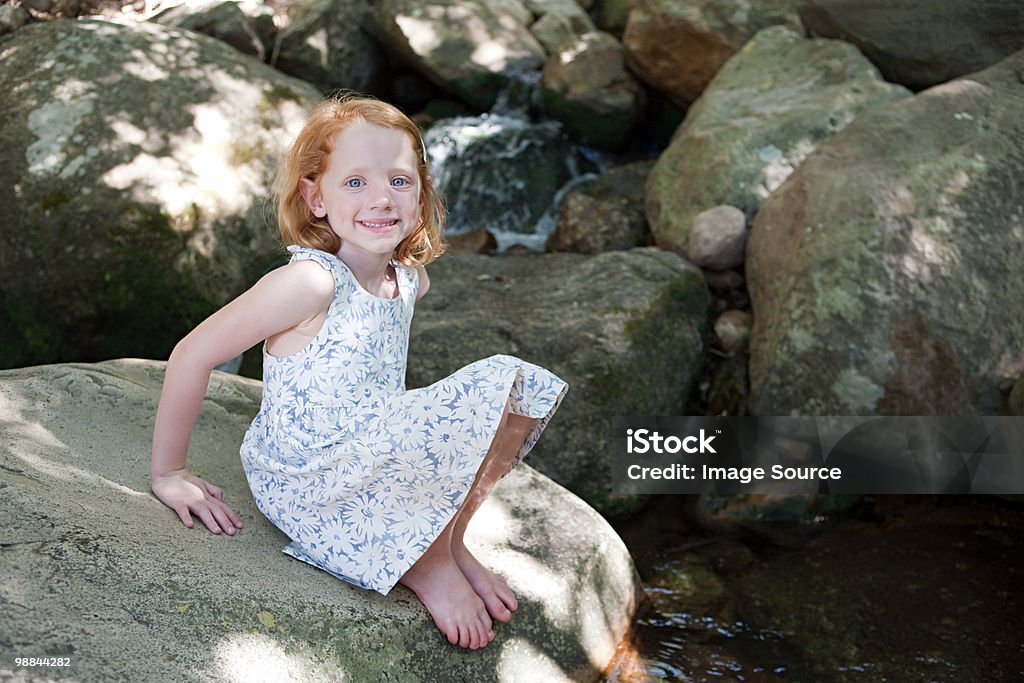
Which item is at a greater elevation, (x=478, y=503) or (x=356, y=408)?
(x=356, y=408)

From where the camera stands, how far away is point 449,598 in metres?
2.23

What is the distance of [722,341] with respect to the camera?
4.33m

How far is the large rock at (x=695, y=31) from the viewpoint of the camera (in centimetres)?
621

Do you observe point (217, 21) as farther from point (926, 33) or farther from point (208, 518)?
point (208, 518)

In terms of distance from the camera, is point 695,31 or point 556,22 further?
point 556,22

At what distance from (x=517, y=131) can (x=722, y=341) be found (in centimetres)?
302

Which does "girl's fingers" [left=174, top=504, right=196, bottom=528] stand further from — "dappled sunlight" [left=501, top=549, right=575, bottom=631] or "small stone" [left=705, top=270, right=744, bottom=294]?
"small stone" [left=705, top=270, right=744, bottom=294]

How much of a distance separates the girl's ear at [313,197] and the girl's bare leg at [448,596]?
0.84 meters

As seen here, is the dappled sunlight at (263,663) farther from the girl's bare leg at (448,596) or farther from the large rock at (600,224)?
the large rock at (600,224)

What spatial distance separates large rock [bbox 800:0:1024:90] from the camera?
16.9 feet

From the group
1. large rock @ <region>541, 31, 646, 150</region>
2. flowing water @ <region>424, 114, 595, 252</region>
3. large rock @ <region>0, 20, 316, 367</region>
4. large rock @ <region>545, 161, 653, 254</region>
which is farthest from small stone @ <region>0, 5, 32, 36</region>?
large rock @ <region>541, 31, 646, 150</region>

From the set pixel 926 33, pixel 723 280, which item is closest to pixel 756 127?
pixel 723 280

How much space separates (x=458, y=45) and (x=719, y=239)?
3.33m

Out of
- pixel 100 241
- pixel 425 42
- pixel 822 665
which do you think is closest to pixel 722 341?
pixel 822 665
